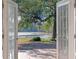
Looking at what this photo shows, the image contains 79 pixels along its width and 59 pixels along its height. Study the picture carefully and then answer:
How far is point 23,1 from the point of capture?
43.0 ft

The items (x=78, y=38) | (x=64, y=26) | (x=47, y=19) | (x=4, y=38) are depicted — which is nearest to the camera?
(x=78, y=38)

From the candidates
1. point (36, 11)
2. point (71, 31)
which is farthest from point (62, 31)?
point (36, 11)

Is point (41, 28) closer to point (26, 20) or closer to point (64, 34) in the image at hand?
point (26, 20)

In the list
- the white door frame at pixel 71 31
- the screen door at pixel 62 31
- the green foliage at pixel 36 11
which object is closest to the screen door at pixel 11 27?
the screen door at pixel 62 31

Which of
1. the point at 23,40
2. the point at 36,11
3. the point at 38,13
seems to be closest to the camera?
the point at 36,11

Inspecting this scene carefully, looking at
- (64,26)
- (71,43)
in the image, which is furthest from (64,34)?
(71,43)

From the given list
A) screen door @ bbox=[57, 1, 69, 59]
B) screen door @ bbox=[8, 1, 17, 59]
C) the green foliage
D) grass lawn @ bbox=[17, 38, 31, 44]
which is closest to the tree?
the green foliage

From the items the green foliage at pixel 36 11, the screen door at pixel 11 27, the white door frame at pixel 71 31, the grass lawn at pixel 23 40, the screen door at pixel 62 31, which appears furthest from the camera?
the grass lawn at pixel 23 40

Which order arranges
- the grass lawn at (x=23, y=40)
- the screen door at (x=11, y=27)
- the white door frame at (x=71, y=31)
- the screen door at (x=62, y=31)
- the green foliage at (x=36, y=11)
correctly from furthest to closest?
1. the grass lawn at (x=23, y=40)
2. the green foliage at (x=36, y=11)
3. the screen door at (x=62, y=31)
4. the screen door at (x=11, y=27)
5. the white door frame at (x=71, y=31)

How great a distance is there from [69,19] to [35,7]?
31.4 feet

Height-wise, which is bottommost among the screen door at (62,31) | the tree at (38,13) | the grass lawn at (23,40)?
the grass lawn at (23,40)

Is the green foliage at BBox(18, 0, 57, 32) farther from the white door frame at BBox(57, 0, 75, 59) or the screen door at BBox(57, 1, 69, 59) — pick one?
the white door frame at BBox(57, 0, 75, 59)

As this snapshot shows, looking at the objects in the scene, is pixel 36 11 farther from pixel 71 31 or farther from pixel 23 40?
pixel 71 31

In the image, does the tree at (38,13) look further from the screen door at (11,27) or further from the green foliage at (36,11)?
the screen door at (11,27)
